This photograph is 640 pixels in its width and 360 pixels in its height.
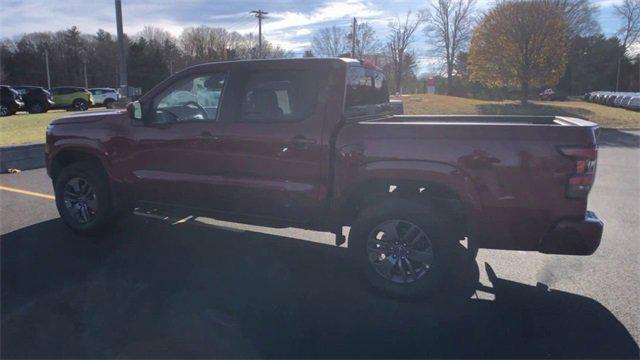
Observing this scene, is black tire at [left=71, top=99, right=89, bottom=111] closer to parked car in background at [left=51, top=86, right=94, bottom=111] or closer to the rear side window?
parked car in background at [left=51, top=86, right=94, bottom=111]

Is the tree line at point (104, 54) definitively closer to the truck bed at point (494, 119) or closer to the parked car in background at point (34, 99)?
the parked car in background at point (34, 99)

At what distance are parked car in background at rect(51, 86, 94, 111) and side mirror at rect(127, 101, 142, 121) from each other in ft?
102

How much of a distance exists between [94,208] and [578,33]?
78.2 metres

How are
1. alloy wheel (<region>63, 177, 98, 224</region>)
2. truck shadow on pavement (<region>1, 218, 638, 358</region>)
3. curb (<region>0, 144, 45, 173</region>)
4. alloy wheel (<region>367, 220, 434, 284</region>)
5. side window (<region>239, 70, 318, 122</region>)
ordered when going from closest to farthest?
truck shadow on pavement (<region>1, 218, 638, 358</region>)
alloy wheel (<region>367, 220, 434, 284</region>)
side window (<region>239, 70, 318, 122</region>)
alloy wheel (<region>63, 177, 98, 224</region>)
curb (<region>0, 144, 45, 173</region>)

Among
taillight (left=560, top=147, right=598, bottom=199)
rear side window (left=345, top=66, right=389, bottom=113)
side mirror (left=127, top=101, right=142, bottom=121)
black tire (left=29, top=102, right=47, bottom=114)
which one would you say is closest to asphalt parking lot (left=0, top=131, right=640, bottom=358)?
taillight (left=560, top=147, right=598, bottom=199)

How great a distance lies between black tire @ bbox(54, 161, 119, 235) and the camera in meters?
5.22

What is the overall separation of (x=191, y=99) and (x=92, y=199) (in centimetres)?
164

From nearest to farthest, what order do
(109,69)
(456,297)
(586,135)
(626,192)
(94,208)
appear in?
(586,135) → (456,297) → (94,208) → (626,192) → (109,69)

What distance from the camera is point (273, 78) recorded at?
177 inches

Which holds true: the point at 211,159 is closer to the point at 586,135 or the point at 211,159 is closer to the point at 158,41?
the point at 586,135

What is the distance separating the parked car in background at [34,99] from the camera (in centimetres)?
2844

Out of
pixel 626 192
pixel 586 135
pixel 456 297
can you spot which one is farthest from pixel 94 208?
pixel 626 192

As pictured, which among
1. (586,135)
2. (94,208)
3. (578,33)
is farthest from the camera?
(578,33)

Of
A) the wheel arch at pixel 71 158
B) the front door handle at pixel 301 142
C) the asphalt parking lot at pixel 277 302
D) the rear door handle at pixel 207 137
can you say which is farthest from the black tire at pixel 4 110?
the front door handle at pixel 301 142
